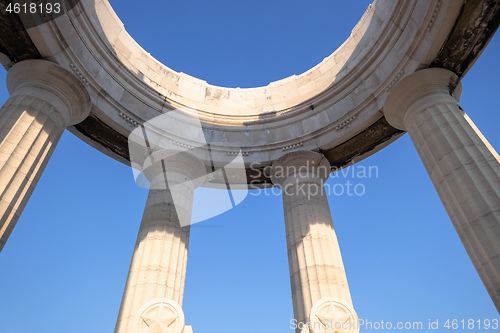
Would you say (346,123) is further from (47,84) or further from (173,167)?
(47,84)

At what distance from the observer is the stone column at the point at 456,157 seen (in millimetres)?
16359

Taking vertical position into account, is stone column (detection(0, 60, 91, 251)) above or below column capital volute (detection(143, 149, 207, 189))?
below

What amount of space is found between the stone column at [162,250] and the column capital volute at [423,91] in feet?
51.2

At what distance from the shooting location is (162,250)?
2403cm

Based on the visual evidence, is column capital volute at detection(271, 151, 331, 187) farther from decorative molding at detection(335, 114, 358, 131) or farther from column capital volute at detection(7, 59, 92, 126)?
column capital volute at detection(7, 59, 92, 126)

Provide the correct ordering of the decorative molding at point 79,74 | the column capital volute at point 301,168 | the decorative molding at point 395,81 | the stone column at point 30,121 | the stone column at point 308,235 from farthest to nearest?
1. the column capital volute at point 301,168
2. the decorative molding at point 395,81
3. the decorative molding at point 79,74
4. the stone column at point 308,235
5. the stone column at point 30,121

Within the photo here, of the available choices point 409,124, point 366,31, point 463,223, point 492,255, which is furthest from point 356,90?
point 492,255

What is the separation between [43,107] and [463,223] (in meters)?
22.8

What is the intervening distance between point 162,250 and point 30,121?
10718mm

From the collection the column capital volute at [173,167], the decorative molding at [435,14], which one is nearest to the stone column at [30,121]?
the column capital volute at [173,167]

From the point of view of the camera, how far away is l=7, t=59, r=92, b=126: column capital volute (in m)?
21.6

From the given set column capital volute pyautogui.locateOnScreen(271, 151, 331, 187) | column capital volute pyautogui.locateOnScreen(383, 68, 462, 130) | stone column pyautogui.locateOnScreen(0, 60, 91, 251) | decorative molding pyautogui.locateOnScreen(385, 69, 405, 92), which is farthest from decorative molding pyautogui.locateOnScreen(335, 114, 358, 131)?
stone column pyautogui.locateOnScreen(0, 60, 91, 251)

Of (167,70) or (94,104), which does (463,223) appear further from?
(167,70)

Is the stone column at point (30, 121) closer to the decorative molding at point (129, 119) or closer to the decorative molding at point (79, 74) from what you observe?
the decorative molding at point (79, 74)
